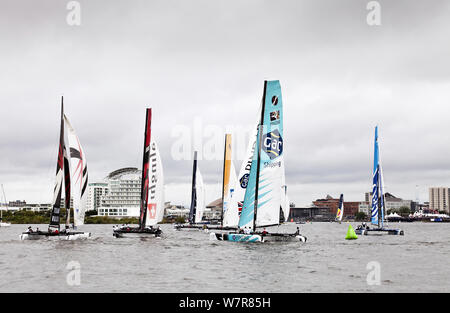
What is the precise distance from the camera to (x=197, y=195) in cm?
10006

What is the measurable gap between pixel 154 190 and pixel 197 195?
4078cm

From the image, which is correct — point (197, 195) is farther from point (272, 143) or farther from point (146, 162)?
point (272, 143)

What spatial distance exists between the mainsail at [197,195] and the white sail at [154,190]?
1531 inches

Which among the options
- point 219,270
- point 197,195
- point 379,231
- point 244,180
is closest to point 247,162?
point 244,180

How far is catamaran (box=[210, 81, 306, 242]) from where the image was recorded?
47906 millimetres

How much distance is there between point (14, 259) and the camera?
4012cm

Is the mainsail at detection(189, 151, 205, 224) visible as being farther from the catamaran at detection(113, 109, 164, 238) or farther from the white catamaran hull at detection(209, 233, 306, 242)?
the white catamaran hull at detection(209, 233, 306, 242)

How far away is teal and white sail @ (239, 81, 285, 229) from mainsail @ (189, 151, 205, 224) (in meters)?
51.0

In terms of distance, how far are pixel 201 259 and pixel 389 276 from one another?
14639mm
